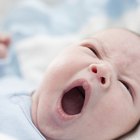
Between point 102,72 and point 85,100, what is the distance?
67 mm

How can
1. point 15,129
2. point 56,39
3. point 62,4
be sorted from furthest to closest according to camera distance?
point 62,4 → point 56,39 → point 15,129

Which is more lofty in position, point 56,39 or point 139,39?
point 139,39

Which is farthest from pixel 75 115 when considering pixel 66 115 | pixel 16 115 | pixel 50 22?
pixel 50 22

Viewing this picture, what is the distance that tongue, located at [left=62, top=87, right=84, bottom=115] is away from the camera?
800 millimetres

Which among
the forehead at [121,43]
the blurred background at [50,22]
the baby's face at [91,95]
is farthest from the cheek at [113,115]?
the blurred background at [50,22]

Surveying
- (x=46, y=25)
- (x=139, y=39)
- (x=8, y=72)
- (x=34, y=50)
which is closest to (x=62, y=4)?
(x=46, y=25)

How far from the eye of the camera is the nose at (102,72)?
2.46 ft

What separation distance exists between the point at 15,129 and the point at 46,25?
0.70m

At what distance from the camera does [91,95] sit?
29.3 inches

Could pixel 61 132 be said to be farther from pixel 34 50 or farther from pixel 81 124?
pixel 34 50

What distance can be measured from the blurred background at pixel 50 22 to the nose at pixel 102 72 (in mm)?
411

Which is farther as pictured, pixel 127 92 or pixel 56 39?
pixel 56 39

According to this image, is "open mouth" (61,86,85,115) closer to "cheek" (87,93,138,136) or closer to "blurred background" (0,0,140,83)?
"cheek" (87,93,138,136)

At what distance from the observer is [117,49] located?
842mm
